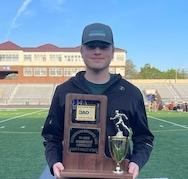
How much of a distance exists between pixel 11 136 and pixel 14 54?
57.6 metres

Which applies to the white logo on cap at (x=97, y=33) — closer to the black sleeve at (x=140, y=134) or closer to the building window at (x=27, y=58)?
the black sleeve at (x=140, y=134)

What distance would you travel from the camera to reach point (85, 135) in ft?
8.93

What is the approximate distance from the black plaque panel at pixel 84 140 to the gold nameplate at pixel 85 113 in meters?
0.07

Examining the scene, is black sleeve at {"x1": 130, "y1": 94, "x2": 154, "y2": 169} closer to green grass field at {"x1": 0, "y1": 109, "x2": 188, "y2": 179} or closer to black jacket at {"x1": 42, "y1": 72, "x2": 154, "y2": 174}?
black jacket at {"x1": 42, "y1": 72, "x2": 154, "y2": 174}

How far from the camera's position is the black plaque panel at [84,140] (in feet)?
8.92

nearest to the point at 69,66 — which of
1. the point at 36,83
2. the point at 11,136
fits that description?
the point at 36,83

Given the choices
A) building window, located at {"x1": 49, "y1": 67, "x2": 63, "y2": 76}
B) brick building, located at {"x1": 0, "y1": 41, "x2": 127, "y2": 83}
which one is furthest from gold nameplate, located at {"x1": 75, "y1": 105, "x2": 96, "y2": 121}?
building window, located at {"x1": 49, "y1": 67, "x2": 63, "y2": 76}

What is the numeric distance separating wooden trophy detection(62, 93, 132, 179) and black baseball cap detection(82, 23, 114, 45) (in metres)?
0.36

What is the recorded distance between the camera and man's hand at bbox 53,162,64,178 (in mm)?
2670

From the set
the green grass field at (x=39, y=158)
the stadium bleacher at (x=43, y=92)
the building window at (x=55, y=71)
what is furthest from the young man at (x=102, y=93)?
the building window at (x=55, y=71)

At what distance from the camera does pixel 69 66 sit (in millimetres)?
68938

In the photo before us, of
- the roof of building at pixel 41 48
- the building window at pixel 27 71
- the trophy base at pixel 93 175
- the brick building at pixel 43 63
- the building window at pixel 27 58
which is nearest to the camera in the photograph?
the trophy base at pixel 93 175

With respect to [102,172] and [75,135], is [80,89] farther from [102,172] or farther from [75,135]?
[102,172]

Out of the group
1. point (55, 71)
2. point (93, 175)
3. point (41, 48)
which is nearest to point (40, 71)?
point (55, 71)
